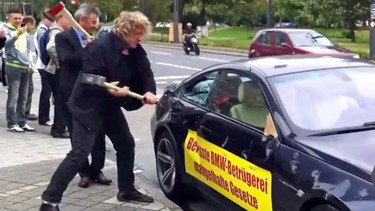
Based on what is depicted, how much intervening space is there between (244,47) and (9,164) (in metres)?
29.8

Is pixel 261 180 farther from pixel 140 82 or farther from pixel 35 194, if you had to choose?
pixel 35 194

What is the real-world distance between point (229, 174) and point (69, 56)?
6.29ft

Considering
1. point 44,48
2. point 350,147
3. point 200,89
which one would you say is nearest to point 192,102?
point 200,89

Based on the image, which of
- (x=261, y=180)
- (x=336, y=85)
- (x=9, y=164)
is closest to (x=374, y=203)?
(x=261, y=180)

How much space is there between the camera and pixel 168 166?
6508 millimetres

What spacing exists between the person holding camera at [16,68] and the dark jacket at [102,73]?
4.36 metres

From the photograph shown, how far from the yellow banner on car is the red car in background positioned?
14634 mm

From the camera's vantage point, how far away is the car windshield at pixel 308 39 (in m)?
21.3

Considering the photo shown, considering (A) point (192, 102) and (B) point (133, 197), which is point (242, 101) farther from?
(B) point (133, 197)

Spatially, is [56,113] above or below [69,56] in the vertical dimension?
below

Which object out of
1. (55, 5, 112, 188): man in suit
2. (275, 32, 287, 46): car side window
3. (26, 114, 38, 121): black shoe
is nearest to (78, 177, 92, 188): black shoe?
(55, 5, 112, 188): man in suit

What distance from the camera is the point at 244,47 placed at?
121 feet

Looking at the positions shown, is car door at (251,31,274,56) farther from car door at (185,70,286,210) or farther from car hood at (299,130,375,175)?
car hood at (299,130,375,175)

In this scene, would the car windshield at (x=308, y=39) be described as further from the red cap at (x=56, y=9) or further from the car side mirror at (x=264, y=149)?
the car side mirror at (x=264, y=149)
